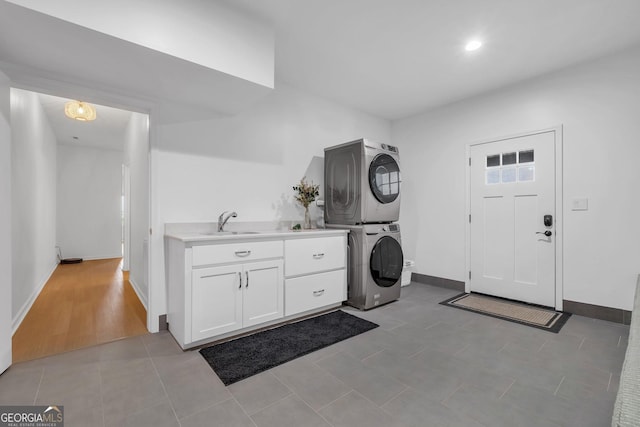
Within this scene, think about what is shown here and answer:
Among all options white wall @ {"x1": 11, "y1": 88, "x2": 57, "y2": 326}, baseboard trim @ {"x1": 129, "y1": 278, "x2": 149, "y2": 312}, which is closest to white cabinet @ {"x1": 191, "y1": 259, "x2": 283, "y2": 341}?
baseboard trim @ {"x1": 129, "y1": 278, "x2": 149, "y2": 312}

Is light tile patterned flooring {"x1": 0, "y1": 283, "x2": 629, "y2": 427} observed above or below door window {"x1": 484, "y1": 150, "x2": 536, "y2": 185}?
below

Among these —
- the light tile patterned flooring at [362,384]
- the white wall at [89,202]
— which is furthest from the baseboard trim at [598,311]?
the white wall at [89,202]

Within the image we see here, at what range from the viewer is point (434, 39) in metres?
2.54

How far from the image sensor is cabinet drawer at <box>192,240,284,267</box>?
220cm

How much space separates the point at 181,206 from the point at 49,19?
152 cm

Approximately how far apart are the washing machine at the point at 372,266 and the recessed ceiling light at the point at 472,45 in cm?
193

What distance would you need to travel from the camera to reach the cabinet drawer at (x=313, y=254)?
8.97 ft

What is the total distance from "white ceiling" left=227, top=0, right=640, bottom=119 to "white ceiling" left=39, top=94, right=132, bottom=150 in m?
3.03

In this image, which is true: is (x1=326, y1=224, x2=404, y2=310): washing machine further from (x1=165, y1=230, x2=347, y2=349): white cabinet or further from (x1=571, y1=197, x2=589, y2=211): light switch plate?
(x1=571, y1=197, x2=589, y2=211): light switch plate

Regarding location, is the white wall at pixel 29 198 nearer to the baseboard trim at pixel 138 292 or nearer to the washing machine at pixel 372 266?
the baseboard trim at pixel 138 292

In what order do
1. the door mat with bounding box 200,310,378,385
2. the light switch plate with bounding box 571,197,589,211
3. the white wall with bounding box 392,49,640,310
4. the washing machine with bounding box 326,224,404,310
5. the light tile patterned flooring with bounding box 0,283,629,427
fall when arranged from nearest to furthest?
the light tile patterned flooring with bounding box 0,283,629,427
the door mat with bounding box 200,310,378,385
the white wall with bounding box 392,49,640,310
the light switch plate with bounding box 571,197,589,211
the washing machine with bounding box 326,224,404,310

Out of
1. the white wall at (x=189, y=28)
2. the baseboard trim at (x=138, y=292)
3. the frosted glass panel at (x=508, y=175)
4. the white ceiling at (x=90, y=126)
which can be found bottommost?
the baseboard trim at (x=138, y=292)

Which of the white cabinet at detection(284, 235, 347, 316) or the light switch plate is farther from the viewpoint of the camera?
the light switch plate

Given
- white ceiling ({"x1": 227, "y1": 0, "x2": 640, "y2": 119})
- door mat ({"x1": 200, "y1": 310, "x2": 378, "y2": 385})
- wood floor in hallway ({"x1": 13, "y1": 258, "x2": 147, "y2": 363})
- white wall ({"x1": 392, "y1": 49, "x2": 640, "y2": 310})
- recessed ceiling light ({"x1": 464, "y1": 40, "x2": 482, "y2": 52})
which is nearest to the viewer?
door mat ({"x1": 200, "y1": 310, "x2": 378, "y2": 385})
